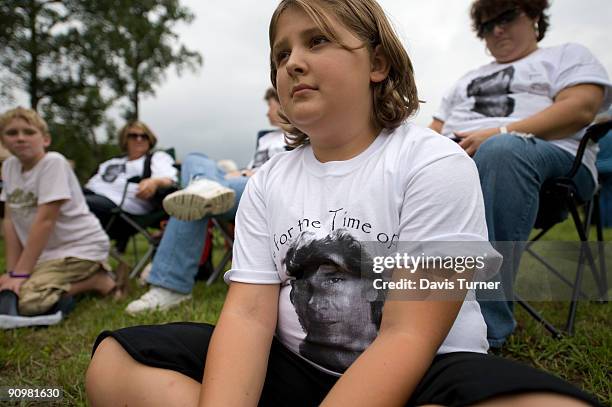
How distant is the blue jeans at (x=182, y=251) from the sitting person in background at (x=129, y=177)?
40.9 inches

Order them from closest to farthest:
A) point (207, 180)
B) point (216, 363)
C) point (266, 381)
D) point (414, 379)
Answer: point (414, 379), point (216, 363), point (266, 381), point (207, 180)

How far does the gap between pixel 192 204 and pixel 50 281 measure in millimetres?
1009

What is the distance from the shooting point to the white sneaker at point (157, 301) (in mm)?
2525

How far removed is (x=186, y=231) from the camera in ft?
9.17

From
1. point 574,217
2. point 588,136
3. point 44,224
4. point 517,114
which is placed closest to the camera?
point 588,136

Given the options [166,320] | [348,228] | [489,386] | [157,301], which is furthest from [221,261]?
[489,386]

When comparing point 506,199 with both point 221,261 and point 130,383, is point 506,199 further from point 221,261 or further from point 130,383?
point 221,261

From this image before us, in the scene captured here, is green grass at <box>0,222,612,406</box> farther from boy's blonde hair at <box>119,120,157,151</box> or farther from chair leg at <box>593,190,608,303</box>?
boy's blonde hair at <box>119,120,157,151</box>

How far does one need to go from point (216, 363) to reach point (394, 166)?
0.54 meters

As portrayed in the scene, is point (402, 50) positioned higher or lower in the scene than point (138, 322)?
higher

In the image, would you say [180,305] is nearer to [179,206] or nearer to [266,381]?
[179,206]

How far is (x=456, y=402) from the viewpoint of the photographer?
79 cm

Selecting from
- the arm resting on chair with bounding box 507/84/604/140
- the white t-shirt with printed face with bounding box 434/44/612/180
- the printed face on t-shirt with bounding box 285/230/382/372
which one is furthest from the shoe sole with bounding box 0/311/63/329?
the arm resting on chair with bounding box 507/84/604/140

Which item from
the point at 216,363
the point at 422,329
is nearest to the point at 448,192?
the point at 422,329
